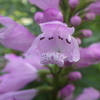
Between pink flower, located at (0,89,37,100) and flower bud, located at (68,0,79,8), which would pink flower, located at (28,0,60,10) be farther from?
pink flower, located at (0,89,37,100)

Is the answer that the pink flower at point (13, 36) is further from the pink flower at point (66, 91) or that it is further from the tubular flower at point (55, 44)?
the pink flower at point (66, 91)

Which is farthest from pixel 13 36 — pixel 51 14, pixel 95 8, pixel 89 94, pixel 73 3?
pixel 89 94

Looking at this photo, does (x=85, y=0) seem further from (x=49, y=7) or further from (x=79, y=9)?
(x=49, y=7)

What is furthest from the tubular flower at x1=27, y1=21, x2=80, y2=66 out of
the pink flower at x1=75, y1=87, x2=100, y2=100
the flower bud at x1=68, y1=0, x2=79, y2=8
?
the pink flower at x1=75, y1=87, x2=100, y2=100

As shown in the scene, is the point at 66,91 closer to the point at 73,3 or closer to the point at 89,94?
the point at 89,94

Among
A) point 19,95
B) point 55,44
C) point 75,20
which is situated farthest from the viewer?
point 19,95

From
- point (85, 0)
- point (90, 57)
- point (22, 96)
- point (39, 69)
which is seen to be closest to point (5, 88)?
point (22, 96)
